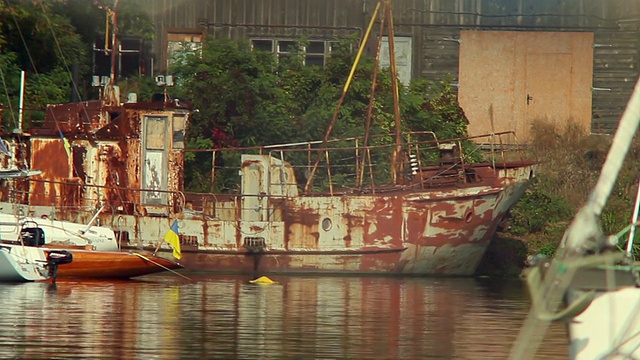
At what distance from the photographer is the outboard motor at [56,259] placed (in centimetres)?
2917

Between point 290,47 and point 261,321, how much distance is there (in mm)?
20772

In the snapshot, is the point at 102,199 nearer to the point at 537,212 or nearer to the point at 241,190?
the point at 241,190

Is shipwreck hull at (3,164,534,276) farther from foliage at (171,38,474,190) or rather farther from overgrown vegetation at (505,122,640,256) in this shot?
foliage at (171,38,474,190)

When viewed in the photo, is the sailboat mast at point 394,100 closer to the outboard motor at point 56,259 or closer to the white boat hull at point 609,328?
the outboard motor at point 56,259

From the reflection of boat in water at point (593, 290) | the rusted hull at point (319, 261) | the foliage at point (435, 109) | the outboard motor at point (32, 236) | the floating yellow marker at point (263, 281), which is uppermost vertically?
the foliage at point (435, 109)

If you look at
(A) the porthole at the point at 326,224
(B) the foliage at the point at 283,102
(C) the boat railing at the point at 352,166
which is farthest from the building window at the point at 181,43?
(A) the porthole at the point at 326,224

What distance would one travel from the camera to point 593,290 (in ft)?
39.7

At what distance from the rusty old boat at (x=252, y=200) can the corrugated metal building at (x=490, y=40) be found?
6.54m

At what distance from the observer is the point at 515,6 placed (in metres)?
42.1

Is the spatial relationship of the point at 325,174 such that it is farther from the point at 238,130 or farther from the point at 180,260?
the point at 180,260

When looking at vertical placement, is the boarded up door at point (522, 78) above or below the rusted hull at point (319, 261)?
above

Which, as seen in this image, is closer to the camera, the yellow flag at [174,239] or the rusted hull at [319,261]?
the yellow flag at [174,239]

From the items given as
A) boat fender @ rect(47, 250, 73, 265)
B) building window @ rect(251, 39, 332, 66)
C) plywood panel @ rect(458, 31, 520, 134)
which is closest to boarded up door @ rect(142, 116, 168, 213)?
boat fender @ rect(47, 250, 73, 265)

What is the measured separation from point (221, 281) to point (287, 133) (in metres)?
7.95
